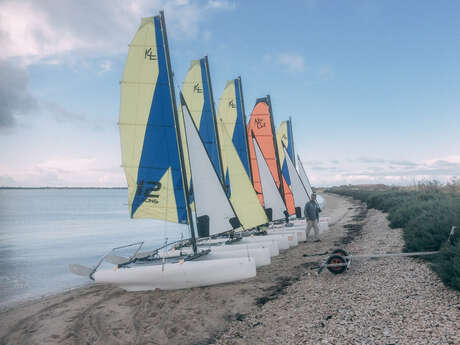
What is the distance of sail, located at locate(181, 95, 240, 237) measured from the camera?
33.5ft

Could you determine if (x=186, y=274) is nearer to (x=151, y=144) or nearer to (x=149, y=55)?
(x=151, y=144)

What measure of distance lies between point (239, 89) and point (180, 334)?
1178 cm

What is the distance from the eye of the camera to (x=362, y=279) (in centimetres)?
759

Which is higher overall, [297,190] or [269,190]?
[269,190]

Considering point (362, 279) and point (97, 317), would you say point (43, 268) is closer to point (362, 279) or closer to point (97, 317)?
point (97, 317)

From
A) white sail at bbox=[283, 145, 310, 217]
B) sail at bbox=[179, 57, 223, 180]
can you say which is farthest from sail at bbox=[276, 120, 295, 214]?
sail at bbox=[179, 57, 223, 180]

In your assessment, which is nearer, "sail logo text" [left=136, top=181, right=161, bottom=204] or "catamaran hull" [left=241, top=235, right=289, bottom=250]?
"sail logo text" [left=136, top=181, right=161, bottom=204]

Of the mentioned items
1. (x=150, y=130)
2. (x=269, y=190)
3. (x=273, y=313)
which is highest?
(x=150, y=130)

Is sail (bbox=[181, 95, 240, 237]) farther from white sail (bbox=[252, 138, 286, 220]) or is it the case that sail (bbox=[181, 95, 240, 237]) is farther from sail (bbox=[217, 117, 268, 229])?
white sail (bbox=[252, 138, 286, 220])

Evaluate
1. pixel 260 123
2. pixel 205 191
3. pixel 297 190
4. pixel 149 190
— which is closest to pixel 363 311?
pixel 205 191

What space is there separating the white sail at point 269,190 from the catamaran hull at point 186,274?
22.4 ft

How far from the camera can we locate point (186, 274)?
858cm

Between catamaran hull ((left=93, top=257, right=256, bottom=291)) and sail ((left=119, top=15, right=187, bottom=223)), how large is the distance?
5.30 ft

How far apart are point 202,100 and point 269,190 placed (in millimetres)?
5084
